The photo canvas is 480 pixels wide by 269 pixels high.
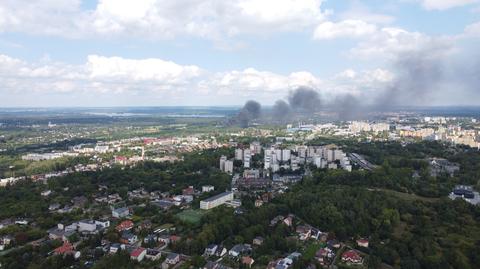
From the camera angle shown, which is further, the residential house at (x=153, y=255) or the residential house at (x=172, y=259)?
the residential house at (x=153, y=255)

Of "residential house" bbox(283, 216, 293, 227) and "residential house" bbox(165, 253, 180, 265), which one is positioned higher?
"residential house" bbox(283, 216, 293, 227)

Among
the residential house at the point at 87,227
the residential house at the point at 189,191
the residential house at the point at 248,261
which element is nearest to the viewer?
the residential house at the point at 248,261

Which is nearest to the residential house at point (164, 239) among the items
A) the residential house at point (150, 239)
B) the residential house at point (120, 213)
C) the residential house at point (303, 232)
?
the residential house at point (150, 239)

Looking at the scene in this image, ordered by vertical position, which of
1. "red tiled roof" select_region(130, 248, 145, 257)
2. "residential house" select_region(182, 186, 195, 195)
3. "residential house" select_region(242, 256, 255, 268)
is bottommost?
"residential house" select_region(242, 256, 255, 268)

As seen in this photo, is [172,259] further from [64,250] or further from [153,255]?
[64,250]

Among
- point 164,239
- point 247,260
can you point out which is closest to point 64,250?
point 164,239

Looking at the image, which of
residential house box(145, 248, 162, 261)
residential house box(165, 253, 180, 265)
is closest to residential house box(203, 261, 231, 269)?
residential house box(165, 253, 180, 265)

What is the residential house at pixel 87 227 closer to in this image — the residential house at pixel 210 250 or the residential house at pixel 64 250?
the residential house at pixel 64 250

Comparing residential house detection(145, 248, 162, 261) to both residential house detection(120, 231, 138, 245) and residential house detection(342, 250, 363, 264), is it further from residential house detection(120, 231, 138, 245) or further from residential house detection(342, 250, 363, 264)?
residential house detection(342, 250, 363, 264)

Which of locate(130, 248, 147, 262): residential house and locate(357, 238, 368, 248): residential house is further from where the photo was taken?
locate(357, 238, 368, 248): residential house
